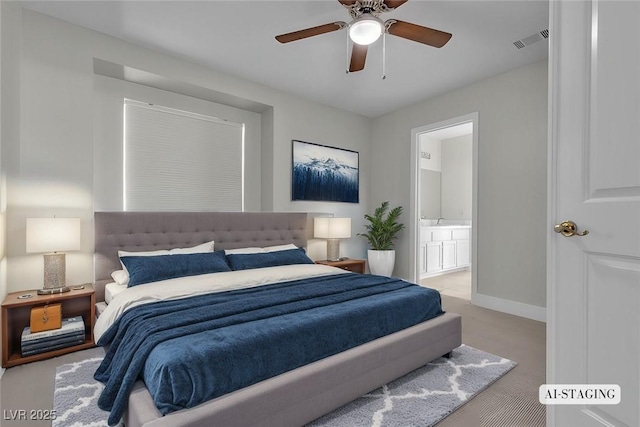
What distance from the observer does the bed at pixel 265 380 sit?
1.43m

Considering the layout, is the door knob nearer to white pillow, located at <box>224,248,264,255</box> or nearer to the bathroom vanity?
white pillow, located at <box>224,248,264,255</box>

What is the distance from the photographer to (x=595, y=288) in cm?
116

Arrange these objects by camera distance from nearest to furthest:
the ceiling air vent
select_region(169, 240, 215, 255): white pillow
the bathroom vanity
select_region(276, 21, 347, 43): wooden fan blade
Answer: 1. select_region(276, 21, 347, 43): wooden fan blade
2. the ceiling air vent
3. select_region(169, 240, 215, 255): white pillow
4. the bathroom vanity

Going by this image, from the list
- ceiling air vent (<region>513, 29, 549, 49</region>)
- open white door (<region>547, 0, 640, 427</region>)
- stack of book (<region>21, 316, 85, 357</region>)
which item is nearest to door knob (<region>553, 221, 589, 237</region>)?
open white door (<region>547, 0, 640, 427</region>)

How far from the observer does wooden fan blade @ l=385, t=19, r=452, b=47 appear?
224cm

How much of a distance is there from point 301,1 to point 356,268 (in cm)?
332

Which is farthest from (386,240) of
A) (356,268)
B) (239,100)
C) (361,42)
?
(361,42)

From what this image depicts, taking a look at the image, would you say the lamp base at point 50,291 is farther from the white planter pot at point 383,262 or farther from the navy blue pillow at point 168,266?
the white planter pot at point 383,262

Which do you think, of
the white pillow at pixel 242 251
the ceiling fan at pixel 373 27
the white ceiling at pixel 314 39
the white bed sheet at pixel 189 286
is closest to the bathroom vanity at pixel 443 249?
the white ceiling at pixel 314 39

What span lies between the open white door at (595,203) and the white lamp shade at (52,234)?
3.28 m

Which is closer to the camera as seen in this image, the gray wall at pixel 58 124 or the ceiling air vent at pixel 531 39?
the gray wall at pixel 58 124

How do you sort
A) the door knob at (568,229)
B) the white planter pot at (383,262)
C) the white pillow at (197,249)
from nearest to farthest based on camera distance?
the door knob at (568,229), the white pillow at (197,249), the white planter pot at (383,262)

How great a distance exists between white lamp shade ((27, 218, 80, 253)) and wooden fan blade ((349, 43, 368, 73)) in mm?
2686

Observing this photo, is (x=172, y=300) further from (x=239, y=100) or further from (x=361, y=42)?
(x=239, y=100)
